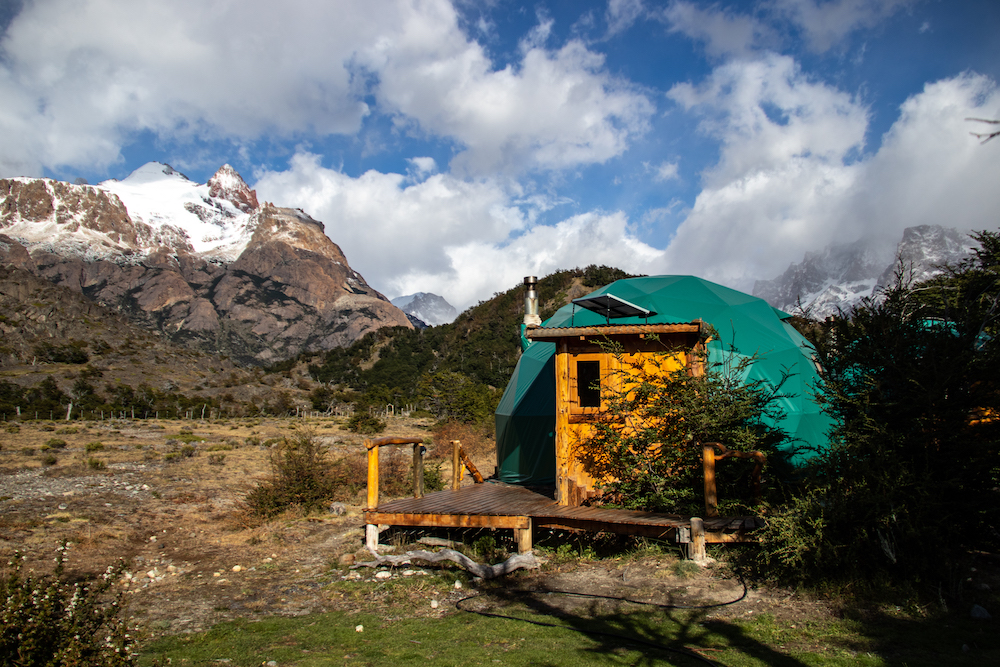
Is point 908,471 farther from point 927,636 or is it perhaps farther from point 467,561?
point 467,561

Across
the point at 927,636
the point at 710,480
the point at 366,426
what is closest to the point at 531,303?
the point at 710,480

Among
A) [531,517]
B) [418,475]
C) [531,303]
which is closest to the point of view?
[531,517]

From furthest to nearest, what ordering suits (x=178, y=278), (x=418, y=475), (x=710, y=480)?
(x=178, y=278) < (x=418, y=475) < (x=710, y=480)

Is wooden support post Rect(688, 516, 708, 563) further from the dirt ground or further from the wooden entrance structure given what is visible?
the dirt ground

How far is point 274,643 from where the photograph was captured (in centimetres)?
523

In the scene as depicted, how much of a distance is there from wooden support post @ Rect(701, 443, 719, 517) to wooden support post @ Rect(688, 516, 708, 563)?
29.0 inches

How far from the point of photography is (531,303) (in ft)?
44.4

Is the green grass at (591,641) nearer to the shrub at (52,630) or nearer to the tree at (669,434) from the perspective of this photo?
the shrub at (52,630)

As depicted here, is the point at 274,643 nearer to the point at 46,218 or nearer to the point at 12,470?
the point at 12,470

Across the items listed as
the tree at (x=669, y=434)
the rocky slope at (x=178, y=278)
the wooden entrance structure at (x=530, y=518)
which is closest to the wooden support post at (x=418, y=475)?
the wooden entrance structure at (x=530, y=518)

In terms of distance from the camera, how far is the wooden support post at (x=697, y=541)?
661cm

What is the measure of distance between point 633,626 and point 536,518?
2.86 m

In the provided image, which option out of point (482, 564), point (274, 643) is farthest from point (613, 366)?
point (274, 643)

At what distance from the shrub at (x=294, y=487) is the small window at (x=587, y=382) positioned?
6.07m
